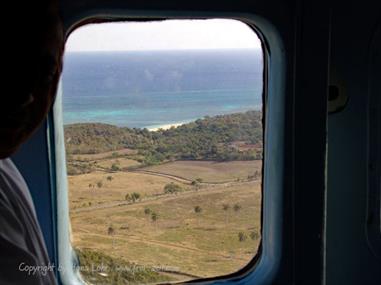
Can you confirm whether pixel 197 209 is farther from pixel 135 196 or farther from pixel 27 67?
pixel 27 67

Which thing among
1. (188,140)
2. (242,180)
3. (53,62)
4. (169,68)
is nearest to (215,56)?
(169,68)

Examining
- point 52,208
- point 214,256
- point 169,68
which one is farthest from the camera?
point 214,256

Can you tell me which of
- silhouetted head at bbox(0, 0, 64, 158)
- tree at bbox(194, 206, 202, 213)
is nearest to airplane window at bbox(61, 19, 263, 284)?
tree at bbox(194, 206, 202, 213)

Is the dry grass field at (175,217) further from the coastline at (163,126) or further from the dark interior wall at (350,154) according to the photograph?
the dark interior wall at (350,154)

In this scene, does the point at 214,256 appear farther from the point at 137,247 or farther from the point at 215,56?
the point at 215,56

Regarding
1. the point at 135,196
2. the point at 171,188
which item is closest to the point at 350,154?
the point at 171,188

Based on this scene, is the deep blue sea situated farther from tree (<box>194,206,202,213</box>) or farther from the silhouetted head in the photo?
the silhouetted head

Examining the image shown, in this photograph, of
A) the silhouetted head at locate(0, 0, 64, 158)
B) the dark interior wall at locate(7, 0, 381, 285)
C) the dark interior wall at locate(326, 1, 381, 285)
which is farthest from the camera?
the dark interior wall at locate(326, 1, 381, 285)
